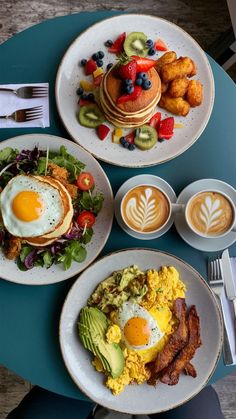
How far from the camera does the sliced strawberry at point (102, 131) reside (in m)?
2.04

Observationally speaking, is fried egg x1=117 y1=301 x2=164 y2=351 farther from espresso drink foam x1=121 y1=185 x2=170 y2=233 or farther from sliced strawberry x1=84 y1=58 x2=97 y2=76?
sliced strawberry x1=84 y1=58 x2=97 y2=76

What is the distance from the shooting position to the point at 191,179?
6.89ft

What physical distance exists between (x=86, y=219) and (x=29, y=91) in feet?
1.88

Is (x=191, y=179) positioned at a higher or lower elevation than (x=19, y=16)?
lower

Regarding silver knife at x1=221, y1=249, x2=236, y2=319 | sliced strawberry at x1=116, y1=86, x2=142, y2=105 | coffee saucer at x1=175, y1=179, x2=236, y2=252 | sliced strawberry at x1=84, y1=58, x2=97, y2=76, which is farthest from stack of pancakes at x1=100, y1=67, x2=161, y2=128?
silver knife at x1=221, y1=249, x2=236, y2=319

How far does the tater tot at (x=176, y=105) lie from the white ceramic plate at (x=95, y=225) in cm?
36

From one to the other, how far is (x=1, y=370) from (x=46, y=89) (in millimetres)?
1625

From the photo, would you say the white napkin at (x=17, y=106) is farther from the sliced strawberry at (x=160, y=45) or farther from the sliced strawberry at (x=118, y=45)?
the sliced strawberry at (x=160, y=45)

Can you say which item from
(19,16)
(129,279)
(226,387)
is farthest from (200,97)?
(226,387)

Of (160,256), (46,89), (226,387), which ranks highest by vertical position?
(46,89)

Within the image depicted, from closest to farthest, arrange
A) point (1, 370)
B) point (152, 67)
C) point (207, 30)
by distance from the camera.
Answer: point (152, 67) → point (1, 370) → point (207, 30)

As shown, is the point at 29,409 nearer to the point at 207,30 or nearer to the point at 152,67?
the point at 152,67

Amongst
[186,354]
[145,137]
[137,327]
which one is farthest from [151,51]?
[186,354]

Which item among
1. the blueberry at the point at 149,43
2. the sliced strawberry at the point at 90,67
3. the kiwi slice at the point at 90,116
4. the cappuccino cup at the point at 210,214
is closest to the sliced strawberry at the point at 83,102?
the kiwi slice at the point at 90,116
